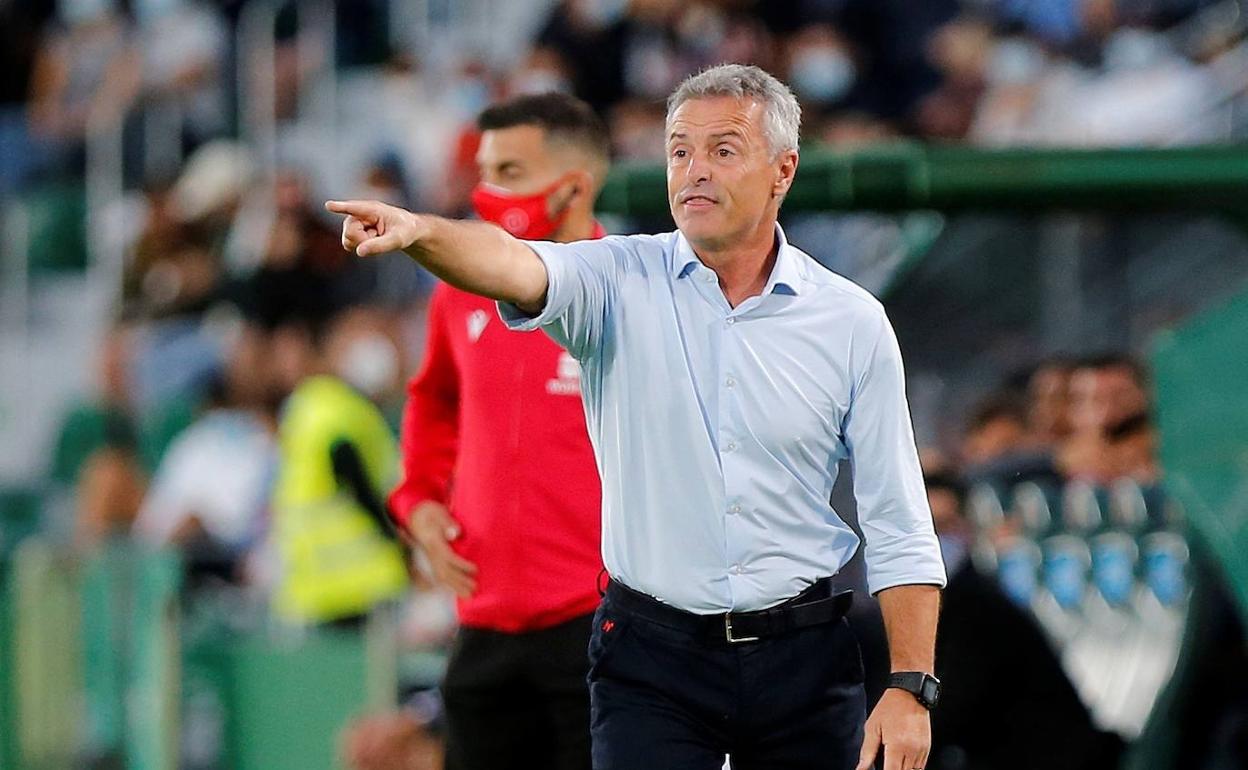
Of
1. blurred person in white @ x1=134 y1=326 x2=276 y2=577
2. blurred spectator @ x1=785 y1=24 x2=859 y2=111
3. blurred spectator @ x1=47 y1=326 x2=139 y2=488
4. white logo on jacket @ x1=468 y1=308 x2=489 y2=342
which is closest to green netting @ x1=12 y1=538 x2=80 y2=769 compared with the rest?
blurred person in white @ x1=134 y1=326 x2=276 y2=577

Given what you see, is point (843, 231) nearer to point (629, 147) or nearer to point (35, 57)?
point (629, 147)

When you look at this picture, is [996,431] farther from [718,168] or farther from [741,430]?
[718,168]

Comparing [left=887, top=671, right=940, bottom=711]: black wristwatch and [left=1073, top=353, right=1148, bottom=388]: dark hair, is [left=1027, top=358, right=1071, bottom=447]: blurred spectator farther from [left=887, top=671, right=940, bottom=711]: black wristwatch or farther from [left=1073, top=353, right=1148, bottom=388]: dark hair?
[left=887, top=671, right=940, bottom=711]: black wristwatch

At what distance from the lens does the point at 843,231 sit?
35.6 ft

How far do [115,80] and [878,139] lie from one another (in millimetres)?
6148

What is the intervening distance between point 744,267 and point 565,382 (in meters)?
1.14

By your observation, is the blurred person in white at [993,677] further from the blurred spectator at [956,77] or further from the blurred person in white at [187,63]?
the blurred person in white at [187,63]

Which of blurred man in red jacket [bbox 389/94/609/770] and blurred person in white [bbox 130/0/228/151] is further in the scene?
blurred person in white [bbox 130/0/228/151]

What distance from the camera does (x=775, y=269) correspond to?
14.9ft

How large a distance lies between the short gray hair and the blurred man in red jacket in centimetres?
124

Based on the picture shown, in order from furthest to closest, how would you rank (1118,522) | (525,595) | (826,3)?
(826,3) → (1118,522) → (525,595)

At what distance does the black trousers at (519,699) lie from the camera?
5.55 m

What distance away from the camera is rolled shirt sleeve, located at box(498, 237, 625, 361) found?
4.21 meters

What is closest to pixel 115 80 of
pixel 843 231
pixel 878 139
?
pixel 878 139
